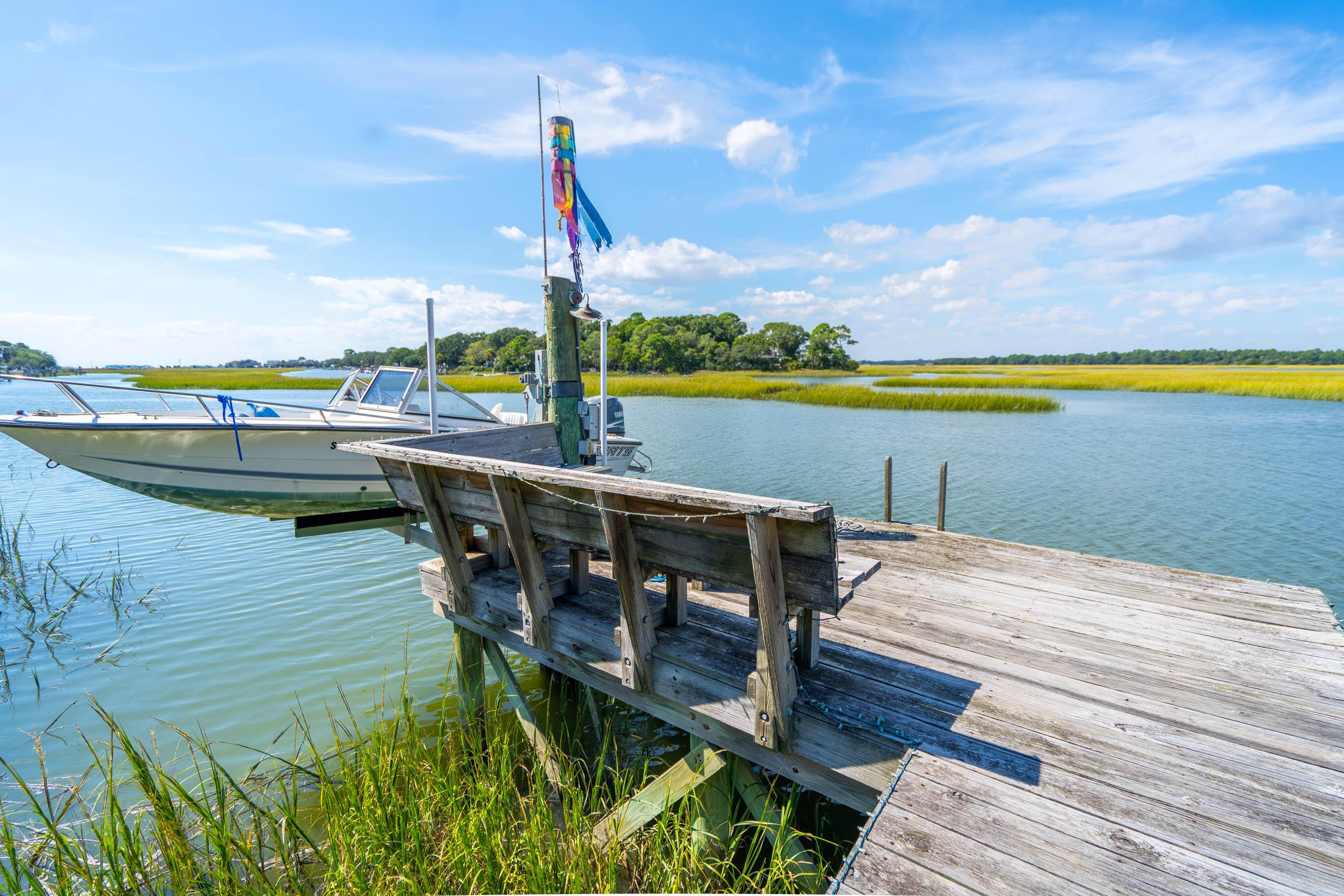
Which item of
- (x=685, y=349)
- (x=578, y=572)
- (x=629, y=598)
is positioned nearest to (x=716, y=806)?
(x=629, y=598)

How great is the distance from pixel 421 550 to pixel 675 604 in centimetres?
753

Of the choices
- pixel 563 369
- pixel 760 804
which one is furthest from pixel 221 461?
pixel 760 804

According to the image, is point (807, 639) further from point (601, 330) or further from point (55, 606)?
point (55, 606)

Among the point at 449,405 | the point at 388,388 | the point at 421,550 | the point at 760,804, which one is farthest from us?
the point at 421,550

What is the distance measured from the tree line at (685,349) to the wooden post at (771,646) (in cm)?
A: 7166

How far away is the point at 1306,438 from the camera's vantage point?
2133 cm

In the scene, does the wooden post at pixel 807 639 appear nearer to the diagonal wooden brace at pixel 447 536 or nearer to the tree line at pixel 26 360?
the diagonal wooden brace at pixel 447 536

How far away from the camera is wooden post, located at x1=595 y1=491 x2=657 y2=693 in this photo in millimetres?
2959

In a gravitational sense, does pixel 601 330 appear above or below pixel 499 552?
above

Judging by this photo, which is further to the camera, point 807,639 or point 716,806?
point 716,806

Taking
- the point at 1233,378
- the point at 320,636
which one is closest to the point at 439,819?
the point at 320,636

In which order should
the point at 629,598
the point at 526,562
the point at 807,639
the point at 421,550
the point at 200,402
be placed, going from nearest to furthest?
the point at 629,598
the point at 807,639
the point at 526,562
the point at 200,402
the point at 421,550

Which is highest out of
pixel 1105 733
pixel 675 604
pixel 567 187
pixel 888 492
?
pixel 567 187

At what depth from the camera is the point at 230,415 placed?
7.95m
